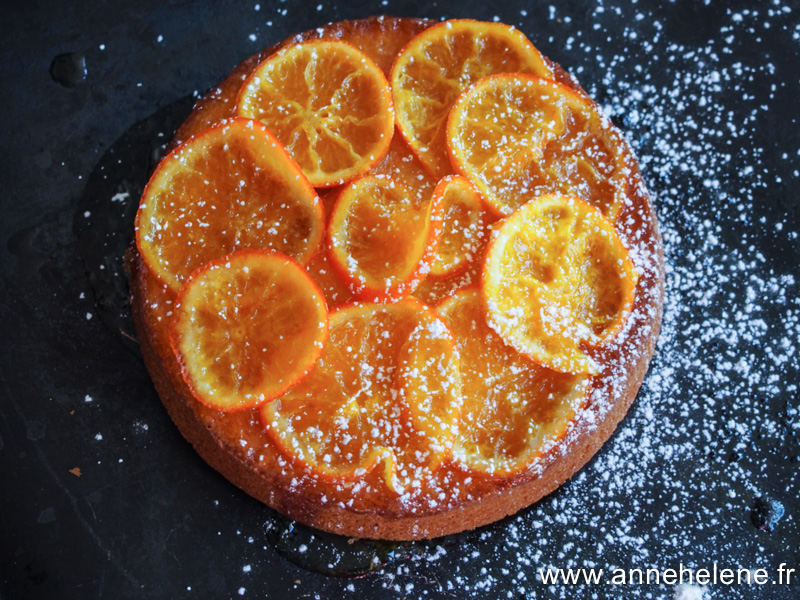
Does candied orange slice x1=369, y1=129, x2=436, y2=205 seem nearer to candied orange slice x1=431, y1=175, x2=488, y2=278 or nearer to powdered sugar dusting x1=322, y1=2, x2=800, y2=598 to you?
candied orange slice x1=431, y1=175, x2=488, y2=278

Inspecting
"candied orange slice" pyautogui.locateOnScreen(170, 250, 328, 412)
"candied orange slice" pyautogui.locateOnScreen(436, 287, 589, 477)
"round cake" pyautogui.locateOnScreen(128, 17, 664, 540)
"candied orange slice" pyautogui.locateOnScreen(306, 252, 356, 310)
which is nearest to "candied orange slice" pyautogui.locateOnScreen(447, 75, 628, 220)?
"round cake" pyautogui.locateOnScreen(128, 17, 664, 540)

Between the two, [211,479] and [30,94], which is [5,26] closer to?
[30,94]

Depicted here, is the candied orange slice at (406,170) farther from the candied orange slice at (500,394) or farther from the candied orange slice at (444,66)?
the candied orange slice at (500,394)

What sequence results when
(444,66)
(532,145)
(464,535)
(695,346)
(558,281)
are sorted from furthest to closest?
(695,346), (464,535), (444,66), (532,145), (558,281)

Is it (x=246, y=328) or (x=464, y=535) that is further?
(x=464, y=535)

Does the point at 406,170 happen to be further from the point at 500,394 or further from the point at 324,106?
the point at 500,394

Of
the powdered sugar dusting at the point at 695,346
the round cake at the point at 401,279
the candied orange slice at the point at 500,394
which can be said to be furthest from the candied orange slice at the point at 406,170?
the powdered sugar dusting at the point at 695,346

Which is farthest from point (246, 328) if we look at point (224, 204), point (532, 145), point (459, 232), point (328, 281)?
point (532, 145)
